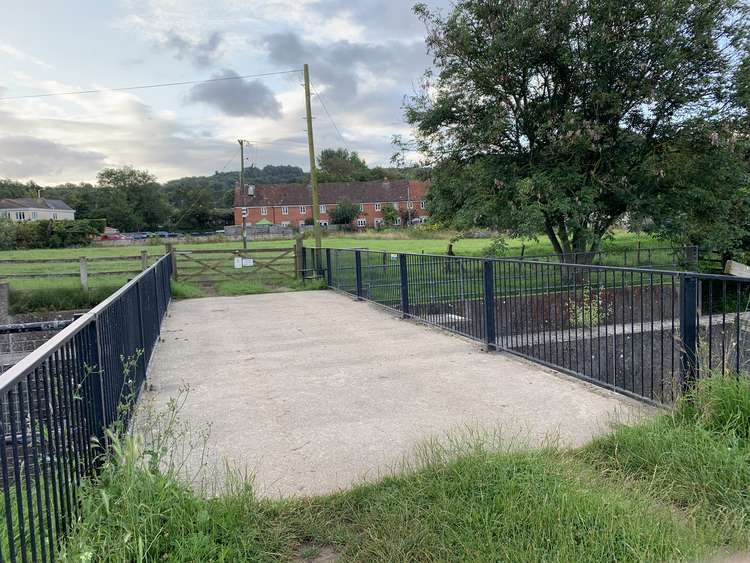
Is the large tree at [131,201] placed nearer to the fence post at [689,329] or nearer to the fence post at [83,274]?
the fence post at [83,274]

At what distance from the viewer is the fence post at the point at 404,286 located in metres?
9.79

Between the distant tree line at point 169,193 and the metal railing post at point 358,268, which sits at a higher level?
the distant tree line at point 169,193

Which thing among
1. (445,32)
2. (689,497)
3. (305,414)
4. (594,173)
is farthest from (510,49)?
(689,497)

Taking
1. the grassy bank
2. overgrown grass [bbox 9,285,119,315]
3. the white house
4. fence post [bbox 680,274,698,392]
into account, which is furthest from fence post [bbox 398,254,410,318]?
the white house

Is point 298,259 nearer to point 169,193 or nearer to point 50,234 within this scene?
point 50,234

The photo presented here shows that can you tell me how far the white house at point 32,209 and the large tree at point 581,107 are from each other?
94382mm

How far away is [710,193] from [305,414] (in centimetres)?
1412

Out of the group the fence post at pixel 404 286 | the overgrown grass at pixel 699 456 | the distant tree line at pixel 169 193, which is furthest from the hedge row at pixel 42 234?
the overgrown grass at pixel 699 456

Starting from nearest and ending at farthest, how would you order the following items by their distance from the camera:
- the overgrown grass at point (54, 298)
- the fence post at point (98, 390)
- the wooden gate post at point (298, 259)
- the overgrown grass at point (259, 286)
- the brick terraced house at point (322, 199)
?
the fence post at point (98, 390) → the overgrown grass at point (54, 298) → the overgrown grass at point (259, 286) → the wooden gate post at point (298, 259) → the brick terraced house at point (322, 199)

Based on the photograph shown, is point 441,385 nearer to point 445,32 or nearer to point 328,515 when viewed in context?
point 328,515

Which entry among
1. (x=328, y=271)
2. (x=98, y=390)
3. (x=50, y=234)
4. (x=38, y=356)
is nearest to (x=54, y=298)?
(x=328, y=271)

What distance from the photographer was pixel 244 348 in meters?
7.81

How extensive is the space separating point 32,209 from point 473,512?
110335 mm

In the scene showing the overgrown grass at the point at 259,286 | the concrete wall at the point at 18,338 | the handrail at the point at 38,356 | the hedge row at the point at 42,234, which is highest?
the hedge row at the point at 42,234
